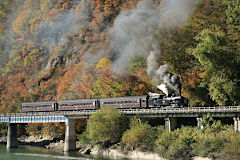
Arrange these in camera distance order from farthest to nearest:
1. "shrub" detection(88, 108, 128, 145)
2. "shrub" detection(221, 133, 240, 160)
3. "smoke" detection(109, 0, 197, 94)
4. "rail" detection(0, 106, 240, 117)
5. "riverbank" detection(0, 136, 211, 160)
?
"smoke" detection(109, 0, 197, 94) → "shrub" detection(88, 108, 128, 145) → "riverbank" detection(0, 136, 211, 160) → "rail" detection(0, 106, 240, 117) → "shrub" detection(221, 133, 240, 160)

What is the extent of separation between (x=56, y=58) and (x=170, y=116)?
80.3 metres

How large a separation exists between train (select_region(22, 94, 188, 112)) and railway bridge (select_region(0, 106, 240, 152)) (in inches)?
36.8

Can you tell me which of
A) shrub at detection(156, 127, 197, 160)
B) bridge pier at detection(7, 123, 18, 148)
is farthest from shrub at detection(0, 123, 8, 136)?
shrub at detection(156, 127, 197, 160)

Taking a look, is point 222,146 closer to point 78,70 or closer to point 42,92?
point 78,70

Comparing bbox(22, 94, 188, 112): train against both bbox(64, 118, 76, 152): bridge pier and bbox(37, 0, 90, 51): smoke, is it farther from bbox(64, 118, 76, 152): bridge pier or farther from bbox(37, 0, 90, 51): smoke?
bbox(37, 0, 90, 51): smoke

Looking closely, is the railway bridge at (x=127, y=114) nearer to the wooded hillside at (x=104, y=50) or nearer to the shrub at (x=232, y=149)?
the wooded hillside at (x=104, y=50)

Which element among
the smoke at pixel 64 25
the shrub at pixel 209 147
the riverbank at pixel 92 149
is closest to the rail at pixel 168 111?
the shrub at pixel 209 147

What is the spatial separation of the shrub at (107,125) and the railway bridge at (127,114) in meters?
1.80

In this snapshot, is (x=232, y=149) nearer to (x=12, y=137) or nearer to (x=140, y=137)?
(x=140, y=137)

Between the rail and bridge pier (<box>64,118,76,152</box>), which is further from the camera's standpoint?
bridge pier (<box>64,118,76,152</box>)

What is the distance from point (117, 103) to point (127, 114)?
138 inches

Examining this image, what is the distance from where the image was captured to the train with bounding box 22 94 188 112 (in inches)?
1966

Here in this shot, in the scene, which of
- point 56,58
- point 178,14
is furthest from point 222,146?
point 56,58

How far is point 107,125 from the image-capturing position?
51188mm
